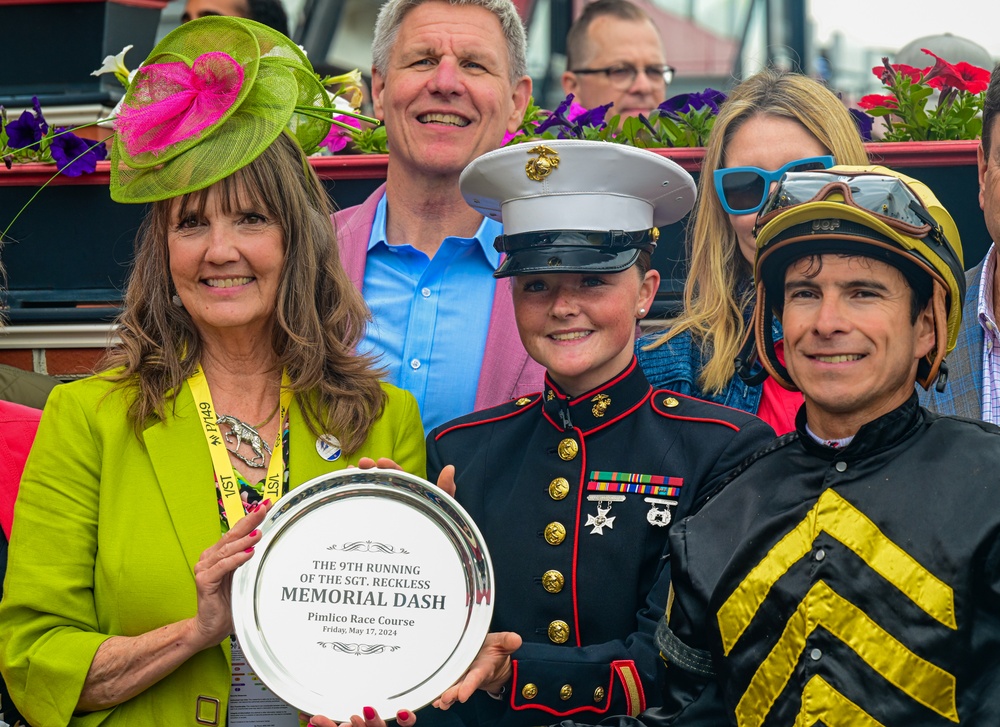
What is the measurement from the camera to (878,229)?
2.38 meters

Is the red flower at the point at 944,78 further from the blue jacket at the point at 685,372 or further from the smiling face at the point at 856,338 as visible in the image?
the smiling face at the point at 856,338

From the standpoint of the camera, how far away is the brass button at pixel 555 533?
118 inches

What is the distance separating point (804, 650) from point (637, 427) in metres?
0.85

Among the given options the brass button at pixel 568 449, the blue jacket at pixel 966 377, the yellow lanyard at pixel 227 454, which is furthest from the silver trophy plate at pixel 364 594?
the blue jacket at pixel 966 377

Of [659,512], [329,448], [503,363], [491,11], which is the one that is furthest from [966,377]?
[491,11]

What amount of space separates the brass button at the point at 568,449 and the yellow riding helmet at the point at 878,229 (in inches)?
29.9

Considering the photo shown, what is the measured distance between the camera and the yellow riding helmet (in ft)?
7.84

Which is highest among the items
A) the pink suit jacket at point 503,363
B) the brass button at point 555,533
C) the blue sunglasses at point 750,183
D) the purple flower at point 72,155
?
the blue sunglasses at point 750,183

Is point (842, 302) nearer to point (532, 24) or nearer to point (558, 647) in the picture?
point (558, 647)

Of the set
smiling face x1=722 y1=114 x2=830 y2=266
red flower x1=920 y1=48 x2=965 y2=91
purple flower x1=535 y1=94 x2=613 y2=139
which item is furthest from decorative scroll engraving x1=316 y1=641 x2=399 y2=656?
red flower x1=920 y1=48 x2=965 y2=91

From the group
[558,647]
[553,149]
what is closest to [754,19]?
[553,149]

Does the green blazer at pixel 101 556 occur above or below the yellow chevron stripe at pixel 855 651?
below

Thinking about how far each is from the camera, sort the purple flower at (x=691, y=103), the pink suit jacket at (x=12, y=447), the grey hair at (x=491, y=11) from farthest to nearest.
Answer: the purple flower at (x=691, y=103), the grey hair at (x=491, y=11), the pink suit jacket at (x=12, y=447)

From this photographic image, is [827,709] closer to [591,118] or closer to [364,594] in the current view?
[364,594]
